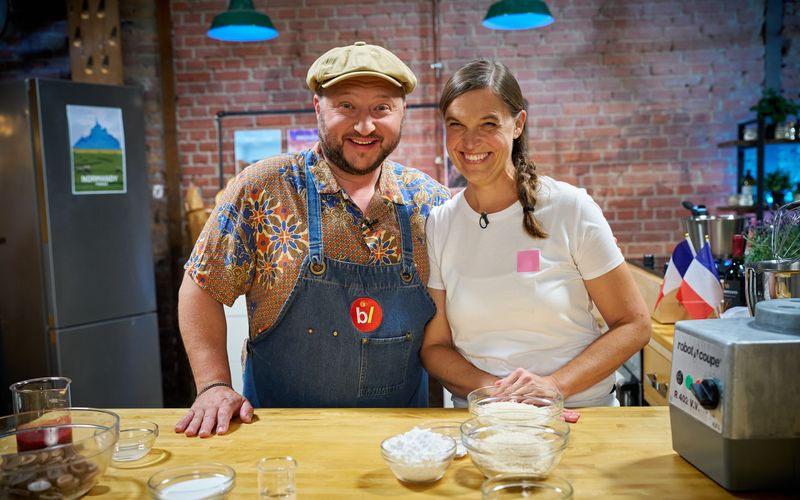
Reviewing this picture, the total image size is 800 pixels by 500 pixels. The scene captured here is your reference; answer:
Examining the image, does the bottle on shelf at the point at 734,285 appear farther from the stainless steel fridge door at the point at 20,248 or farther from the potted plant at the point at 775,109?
the stainless steel fridge door at the point at 20,248

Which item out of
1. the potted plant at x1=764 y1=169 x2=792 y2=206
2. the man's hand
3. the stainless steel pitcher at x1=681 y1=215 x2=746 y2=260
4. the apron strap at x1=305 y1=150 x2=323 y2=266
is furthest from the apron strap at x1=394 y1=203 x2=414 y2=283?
the potted plant at x1=764 y1=169 x2=792 y2=206

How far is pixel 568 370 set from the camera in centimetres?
175

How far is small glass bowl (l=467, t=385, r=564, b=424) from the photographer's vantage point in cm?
134

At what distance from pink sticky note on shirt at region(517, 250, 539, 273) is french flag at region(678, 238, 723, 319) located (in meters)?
1.02

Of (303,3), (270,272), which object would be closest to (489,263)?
(270,272)

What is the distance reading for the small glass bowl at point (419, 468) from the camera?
1198 mm

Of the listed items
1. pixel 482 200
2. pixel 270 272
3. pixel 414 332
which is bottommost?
pixel 414 332

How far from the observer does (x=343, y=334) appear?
189 centimetres

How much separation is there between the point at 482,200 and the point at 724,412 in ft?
3.19

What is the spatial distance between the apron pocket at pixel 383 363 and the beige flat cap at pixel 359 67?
0.73 m

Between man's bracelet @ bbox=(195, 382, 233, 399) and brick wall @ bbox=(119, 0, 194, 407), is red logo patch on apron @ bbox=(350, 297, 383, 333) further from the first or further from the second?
brick wall @ bbox=(119, 0, 194, 407)

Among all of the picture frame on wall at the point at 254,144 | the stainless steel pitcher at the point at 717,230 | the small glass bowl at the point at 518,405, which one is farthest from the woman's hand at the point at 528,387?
the picture frame on wall at the point at 254,144

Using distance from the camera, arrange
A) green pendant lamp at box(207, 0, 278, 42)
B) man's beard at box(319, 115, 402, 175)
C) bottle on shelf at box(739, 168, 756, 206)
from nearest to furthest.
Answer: man's beard at box(319, 115, 402, 175), green pendant lamp at box(207, 0, 278, 42), bottle on shelf at box(739, 168, 756, 206)

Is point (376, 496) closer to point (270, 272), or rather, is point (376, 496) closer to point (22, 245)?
point (270, 272)
